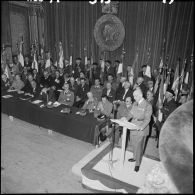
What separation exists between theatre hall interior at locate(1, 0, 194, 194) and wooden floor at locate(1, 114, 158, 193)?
0.02 metres

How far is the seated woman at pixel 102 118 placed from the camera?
515 centimetres

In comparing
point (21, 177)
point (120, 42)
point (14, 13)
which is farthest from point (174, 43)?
point (14, 13)

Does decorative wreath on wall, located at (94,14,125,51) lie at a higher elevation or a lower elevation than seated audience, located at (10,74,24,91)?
higher

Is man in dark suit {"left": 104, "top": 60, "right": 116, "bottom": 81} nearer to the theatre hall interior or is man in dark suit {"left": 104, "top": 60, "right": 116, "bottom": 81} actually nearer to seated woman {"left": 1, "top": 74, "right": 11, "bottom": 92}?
the theatre hall interior

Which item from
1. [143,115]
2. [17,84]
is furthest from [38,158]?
[17,84]

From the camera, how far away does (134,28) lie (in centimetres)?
980

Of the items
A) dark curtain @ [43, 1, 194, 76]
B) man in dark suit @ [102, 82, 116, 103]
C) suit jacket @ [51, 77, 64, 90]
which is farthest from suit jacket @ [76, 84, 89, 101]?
dark curtain @ [43, 1, 194, 76]

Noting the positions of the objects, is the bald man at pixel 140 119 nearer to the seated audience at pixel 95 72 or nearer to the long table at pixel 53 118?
the long table at pixel 53 118

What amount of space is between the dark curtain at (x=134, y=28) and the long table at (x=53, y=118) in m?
5.06

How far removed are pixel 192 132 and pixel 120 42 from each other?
30.9 feet

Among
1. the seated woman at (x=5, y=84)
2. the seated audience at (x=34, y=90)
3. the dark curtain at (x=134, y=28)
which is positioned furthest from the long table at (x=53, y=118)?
the dark curtain at (x=134, y=28)

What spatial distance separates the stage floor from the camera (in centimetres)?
377

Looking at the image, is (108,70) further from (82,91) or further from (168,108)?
(168,108)

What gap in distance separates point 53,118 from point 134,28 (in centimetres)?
615
